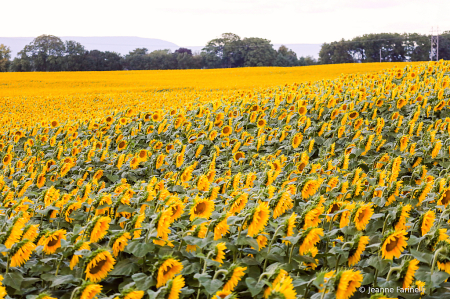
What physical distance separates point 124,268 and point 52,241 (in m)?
0.54

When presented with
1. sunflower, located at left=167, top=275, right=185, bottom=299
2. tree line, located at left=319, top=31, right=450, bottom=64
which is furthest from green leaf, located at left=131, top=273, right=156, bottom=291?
tree line, located at left=319, top=31, right=450, bottom=64

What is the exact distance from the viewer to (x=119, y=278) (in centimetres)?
246

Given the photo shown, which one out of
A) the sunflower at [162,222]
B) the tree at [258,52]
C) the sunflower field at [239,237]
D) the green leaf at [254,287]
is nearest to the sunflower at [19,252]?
the sunflower field at [239,237]

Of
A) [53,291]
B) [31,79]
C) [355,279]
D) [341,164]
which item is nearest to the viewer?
[355,279]

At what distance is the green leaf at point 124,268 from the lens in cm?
230

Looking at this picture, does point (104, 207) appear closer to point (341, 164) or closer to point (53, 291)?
point (53, 291)

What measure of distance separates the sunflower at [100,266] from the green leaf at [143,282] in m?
0.16

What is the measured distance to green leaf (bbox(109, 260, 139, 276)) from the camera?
2.30m

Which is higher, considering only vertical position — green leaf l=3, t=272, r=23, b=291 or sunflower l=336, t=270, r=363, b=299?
sunflower l=336, t=270, r=363, b=299

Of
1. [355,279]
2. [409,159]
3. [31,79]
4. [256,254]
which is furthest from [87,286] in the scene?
[31,79]

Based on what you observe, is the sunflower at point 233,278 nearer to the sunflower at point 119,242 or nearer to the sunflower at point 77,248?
the sunflower at point 119,242

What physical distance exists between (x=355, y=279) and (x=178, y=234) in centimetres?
128

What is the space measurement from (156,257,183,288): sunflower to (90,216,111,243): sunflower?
0.56m

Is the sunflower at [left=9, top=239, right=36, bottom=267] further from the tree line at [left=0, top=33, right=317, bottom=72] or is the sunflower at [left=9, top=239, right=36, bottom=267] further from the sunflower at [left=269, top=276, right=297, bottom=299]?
the tree line at [left=0, top=33, right=317, bottom=72]
